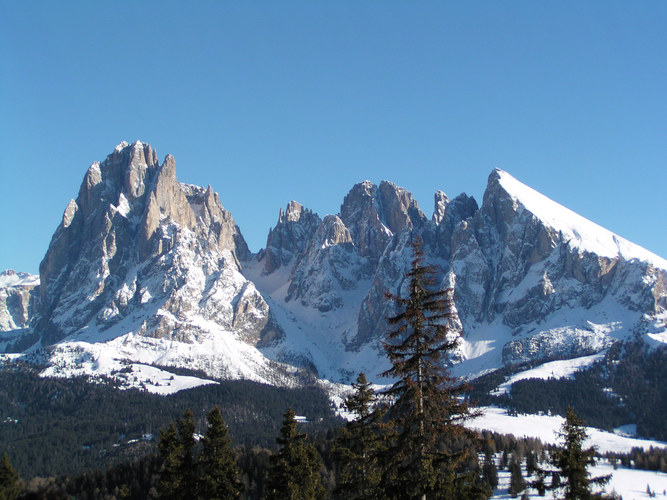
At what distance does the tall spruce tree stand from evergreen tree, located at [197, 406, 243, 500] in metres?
18.2

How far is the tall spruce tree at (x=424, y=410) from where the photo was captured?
23.1 meters

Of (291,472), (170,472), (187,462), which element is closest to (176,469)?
(170,472)

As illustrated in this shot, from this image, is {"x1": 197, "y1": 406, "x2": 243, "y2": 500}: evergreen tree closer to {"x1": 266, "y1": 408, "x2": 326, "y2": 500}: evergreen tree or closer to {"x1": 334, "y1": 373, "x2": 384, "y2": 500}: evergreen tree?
{"x1": 266, "y1": 408, "x2": 326, "y2": 500}: evergreen tree

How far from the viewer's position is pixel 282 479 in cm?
3725

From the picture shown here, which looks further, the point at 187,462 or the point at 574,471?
the point at 187,462

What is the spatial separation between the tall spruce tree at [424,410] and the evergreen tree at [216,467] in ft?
59.9

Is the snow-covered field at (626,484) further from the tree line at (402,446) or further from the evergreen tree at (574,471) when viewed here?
the evergreen tree at (574,471)

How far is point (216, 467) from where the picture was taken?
128 ft

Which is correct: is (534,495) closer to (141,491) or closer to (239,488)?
(239,488)

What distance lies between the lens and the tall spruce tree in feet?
75.9

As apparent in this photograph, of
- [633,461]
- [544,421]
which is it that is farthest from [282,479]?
[544,421]

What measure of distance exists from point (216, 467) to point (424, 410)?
67.5ft

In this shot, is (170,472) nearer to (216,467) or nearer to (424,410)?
(216,467)

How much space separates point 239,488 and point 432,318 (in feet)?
76.4
